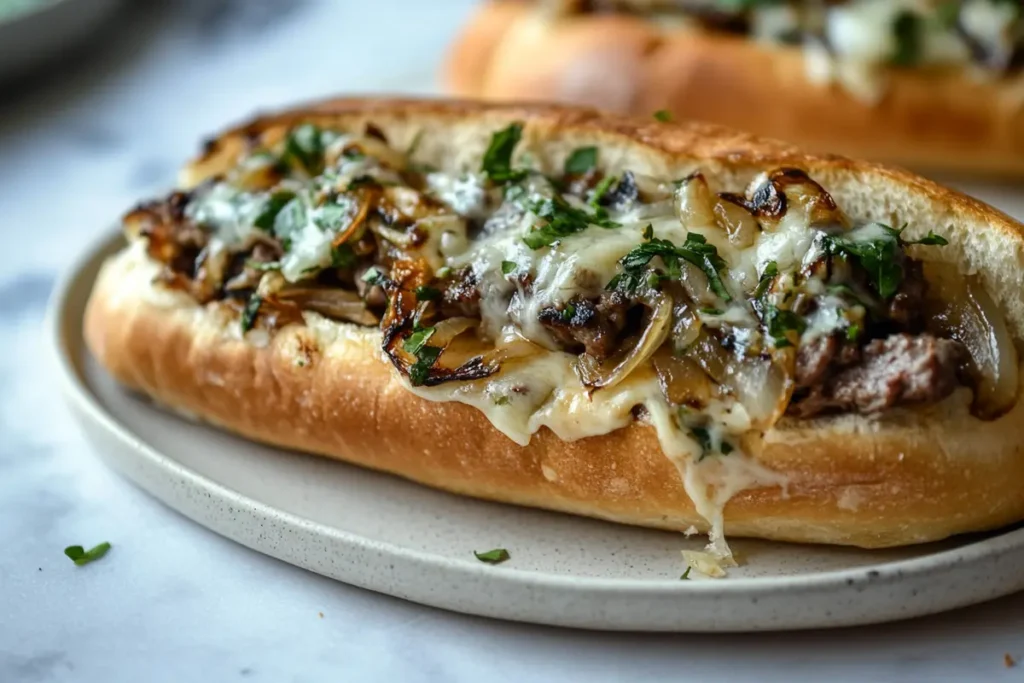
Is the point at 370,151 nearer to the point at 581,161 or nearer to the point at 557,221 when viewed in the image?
the point at 581,161

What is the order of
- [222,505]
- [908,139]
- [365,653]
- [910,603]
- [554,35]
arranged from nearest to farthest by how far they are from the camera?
[910,603]
[365,653]
[222,505]
[908,139]
[554,35]

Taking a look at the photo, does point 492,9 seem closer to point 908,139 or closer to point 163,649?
point 908,139

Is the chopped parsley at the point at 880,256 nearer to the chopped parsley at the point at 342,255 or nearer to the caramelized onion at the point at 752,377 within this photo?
the caramelized onion at the point at 752,377

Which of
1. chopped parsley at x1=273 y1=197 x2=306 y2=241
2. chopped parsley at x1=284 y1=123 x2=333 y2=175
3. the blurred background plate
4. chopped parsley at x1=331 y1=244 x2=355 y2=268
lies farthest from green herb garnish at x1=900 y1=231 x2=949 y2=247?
the blurred background plate

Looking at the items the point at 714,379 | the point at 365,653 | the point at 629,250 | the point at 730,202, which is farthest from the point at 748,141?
the point at 365,653

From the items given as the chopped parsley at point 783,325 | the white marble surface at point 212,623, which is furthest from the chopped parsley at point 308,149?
the chopped parsley at point 783,325

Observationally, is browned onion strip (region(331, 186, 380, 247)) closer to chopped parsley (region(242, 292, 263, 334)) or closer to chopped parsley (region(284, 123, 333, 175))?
chopped parsley (region(242, 292, 263, 334))

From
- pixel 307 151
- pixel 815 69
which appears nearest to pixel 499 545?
pixel 307 151
